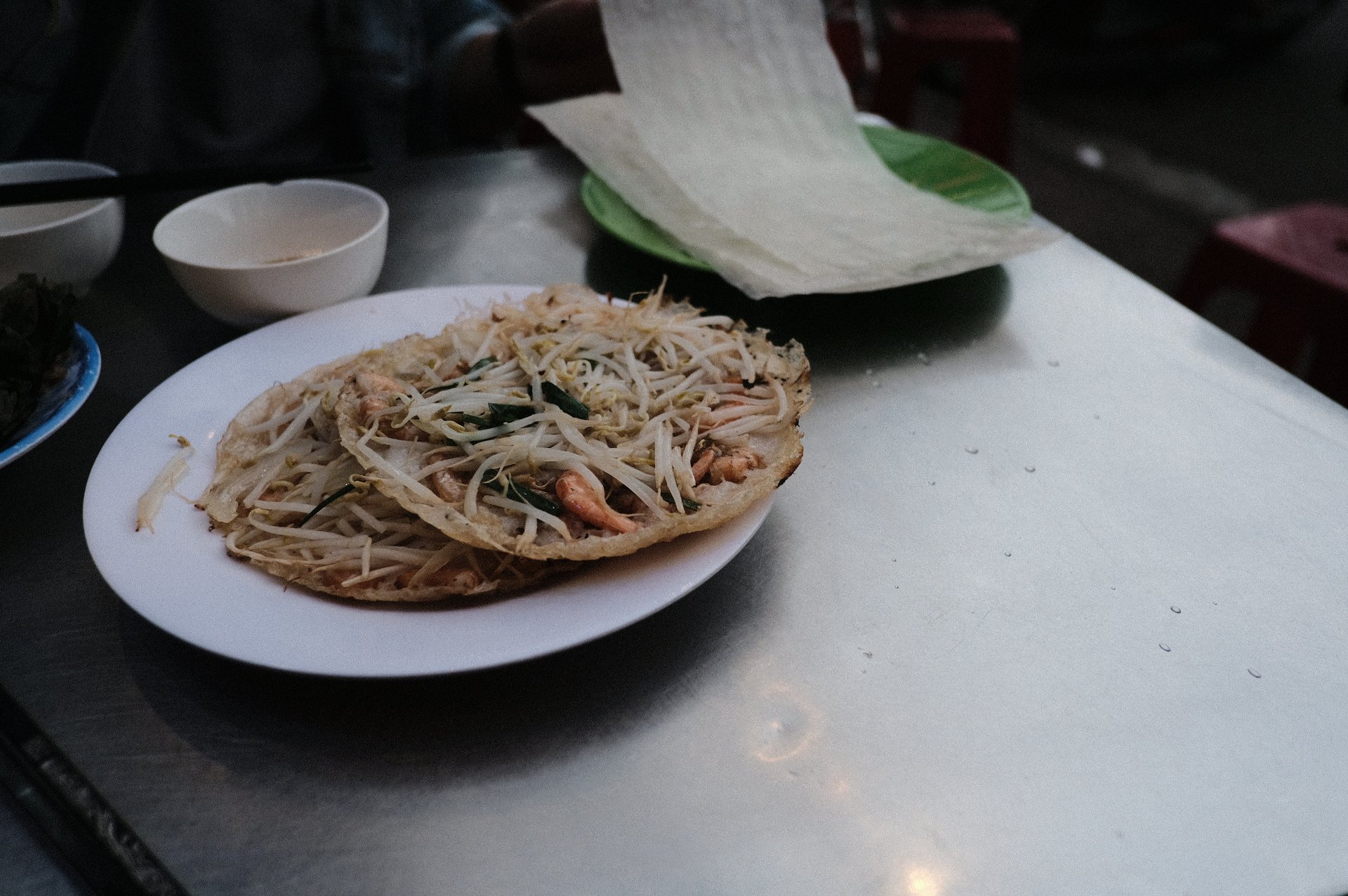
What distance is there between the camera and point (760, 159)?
2018mm

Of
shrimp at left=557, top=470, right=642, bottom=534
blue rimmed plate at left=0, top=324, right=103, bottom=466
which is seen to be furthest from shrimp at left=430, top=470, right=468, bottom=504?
blue rimmed plate at left=0, top=324, right=103, bottom=466

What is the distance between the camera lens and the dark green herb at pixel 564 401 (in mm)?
1129

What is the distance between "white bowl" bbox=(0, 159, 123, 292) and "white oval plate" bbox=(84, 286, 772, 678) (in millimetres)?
514

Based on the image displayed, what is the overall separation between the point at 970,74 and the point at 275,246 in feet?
10.9

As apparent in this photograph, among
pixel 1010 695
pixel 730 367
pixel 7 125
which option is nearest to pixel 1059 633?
pixel 1010 695

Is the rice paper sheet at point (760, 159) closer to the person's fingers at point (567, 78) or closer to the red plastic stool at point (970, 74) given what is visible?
the person's fingers at point (567, 78)

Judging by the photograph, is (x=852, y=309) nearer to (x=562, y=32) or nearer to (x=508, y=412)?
(x=508, y=412)

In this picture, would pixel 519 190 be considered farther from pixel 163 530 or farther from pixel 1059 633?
pixel 1059 633

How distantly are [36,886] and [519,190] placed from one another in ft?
5.45

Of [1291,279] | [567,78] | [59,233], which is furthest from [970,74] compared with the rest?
[59,233]

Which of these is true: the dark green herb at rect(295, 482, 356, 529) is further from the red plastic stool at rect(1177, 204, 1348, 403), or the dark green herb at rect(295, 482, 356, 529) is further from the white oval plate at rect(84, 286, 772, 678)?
the red plastic stool at rect(1177, 204, 1348, 403)

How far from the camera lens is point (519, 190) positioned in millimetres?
2100

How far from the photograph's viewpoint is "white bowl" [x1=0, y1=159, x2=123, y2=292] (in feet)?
4.69

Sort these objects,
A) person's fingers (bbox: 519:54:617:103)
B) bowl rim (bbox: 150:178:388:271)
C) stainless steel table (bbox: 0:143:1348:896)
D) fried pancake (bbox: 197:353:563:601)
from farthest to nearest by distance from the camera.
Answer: person's fingers (bbox: 519:54:617:103) → bowl rim (bbox: 150:178:388:271) → fried pancake (bbox: 197:353:563:601) → stainless steel table (bbox: 0:143:1348:896)
